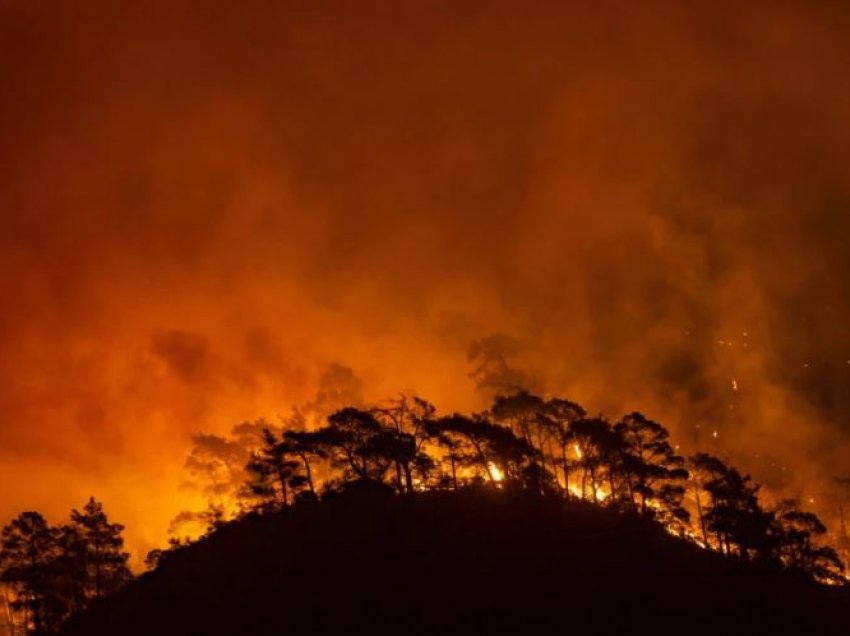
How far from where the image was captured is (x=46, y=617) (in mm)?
71812

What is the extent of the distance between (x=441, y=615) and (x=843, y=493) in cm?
17913

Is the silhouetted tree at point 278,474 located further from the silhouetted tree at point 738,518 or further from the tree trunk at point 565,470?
the silhouetted tree at point 738,518

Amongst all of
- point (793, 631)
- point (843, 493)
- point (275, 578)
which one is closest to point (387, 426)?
point (275, 578)

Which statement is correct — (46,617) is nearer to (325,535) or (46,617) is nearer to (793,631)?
(325,535)

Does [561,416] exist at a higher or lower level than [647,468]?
higher

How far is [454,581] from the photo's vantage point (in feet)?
180

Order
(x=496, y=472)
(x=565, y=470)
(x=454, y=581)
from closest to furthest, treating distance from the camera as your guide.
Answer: (x=454, y=581) → (x=496, y=472) → (x=565, y=470)

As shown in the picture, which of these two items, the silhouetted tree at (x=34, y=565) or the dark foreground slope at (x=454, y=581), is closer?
the dark foreground slope at (x=454, y=581)

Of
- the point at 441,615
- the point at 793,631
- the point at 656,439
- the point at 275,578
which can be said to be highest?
the point at 656,439

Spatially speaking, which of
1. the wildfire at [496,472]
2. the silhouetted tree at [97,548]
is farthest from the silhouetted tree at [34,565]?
the wildfire at [496,472]

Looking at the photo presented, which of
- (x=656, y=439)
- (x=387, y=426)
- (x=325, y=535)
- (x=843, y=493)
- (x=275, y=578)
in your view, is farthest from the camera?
(x=843, y=493)

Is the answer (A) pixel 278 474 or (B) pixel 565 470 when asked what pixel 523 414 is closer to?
(B) pixel 565 470

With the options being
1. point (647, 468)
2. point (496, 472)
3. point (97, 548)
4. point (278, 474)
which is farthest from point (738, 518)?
point (97, 548)

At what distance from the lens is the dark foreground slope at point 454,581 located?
51.8 m
